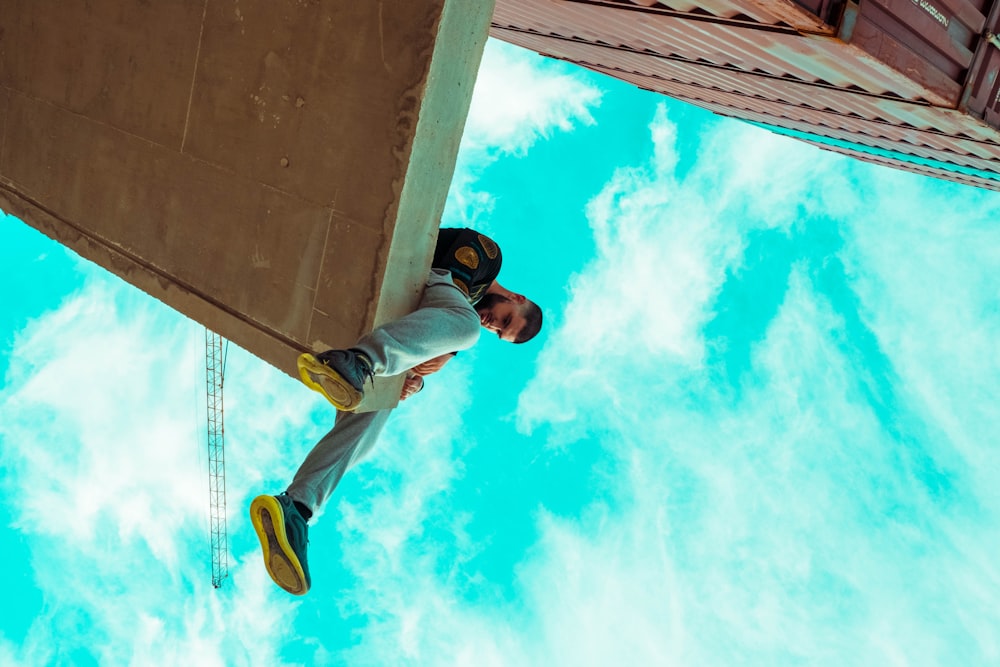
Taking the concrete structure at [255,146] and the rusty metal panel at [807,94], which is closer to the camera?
the concrete structure at [255,146]

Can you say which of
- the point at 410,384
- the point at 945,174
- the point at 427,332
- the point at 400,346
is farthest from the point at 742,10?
→ the point at 945,174

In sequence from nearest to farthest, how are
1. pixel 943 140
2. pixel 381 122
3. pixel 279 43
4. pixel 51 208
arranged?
pixel 381 122 < pixel 279 43 < pixel 51 208 < pixel 943 140

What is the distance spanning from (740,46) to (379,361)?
25.8ft

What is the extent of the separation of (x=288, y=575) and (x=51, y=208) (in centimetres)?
440

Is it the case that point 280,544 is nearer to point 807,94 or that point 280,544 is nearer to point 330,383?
point 330,383

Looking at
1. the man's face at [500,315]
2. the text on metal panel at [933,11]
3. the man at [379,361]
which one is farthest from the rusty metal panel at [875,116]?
the man at [379,361]

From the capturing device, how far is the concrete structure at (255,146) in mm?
4566

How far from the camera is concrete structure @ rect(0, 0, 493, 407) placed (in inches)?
180

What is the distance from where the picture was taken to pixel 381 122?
4555mm

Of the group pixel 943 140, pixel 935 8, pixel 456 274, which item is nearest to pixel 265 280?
pixel 456 274

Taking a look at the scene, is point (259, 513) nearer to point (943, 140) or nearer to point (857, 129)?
point (943, 140)

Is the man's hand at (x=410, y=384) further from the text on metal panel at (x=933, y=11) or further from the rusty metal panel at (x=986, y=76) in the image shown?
the rusty metal panel at (x=986, y=76)

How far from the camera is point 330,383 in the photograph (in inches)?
159

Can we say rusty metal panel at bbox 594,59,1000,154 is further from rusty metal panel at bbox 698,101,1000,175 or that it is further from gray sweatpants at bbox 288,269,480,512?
gray sweatpants at bbox 288,269,480,512
